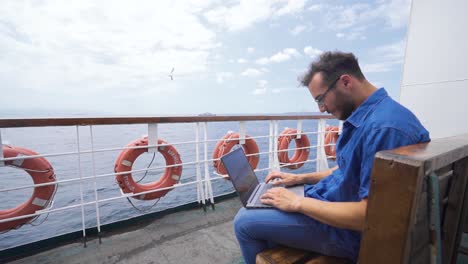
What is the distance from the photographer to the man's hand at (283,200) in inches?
31.8

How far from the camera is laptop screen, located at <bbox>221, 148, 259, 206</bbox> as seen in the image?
1062 mm

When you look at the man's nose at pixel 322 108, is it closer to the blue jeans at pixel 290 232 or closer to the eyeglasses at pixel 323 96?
the eyeglasses at pixel 323 96

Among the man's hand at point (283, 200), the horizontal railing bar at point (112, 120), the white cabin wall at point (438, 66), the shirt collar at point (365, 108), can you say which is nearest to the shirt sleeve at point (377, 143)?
the shirt collar at point (365, 108)

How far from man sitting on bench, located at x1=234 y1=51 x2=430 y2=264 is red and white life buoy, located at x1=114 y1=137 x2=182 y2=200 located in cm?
139

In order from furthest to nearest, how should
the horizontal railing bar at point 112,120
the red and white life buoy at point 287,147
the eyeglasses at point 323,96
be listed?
the red and white life buoy at point 287,147, the horizontal railing bar at point 112,120, the eyeglasses at point 323,96

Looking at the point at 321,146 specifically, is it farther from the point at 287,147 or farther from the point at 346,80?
the point at 346,80

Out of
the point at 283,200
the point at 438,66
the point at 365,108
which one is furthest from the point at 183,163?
the point at 438,66

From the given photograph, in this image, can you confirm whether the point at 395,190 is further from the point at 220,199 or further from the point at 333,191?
the point at 220,199

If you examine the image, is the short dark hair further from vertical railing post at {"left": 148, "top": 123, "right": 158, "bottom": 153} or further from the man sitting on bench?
vertical railing post at {"left": 148, "top": 123, "right": 158, "bottom": 153}

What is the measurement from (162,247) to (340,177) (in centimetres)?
133

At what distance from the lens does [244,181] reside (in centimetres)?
117

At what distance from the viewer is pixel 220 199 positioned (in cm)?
246

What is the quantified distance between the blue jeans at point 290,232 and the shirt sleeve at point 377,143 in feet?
0.77

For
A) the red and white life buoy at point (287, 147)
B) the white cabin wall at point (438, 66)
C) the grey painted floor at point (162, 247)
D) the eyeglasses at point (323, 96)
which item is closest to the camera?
the eyeglasses at point (323, 96)
